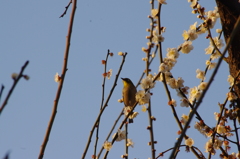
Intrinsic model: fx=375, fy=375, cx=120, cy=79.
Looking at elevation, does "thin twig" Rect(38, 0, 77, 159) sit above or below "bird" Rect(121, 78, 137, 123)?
below

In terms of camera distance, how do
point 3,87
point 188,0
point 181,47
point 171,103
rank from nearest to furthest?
point 3,87
point 171,103
point 181,47
point 188,0

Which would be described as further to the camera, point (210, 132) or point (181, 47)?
point (181, 47)

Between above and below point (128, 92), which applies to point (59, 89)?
below

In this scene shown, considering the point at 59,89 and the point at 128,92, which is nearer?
the point at 59,89

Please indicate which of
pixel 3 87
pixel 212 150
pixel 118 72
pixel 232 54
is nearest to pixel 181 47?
pixel 232 54

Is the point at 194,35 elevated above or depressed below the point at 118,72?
above

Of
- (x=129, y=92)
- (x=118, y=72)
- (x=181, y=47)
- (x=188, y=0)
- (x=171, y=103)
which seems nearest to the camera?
(x=171, y=103)

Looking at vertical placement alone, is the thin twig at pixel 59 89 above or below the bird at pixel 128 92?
below

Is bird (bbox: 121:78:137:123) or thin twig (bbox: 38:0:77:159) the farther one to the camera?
bird (bbox: 121:78:137:123)

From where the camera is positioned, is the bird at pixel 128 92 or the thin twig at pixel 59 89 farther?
the bird at pixel 128 92

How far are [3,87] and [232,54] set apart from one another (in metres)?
2.31

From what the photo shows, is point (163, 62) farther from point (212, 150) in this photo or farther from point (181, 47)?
point (212, 150)

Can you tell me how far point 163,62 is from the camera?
285cm

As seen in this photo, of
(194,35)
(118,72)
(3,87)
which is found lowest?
(3,87)
